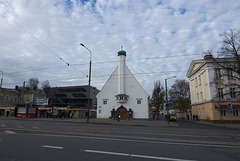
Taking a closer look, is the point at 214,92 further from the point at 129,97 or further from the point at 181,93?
the point at 181,93

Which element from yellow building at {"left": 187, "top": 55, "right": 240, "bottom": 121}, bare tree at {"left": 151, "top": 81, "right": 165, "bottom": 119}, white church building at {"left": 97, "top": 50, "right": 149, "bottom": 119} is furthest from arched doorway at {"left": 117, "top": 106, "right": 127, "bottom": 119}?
yellow building at {"left": 187, "top": 55, "right": 240, "bottom": 121}

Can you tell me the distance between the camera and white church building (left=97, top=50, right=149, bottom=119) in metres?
38.4

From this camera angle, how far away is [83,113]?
47.7 metres

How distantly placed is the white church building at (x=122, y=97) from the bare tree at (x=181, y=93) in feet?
60.0

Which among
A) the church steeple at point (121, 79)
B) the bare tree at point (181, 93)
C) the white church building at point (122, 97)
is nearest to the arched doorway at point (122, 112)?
the white church building at point (122, 97)

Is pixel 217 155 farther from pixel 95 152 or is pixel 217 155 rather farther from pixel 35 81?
pixel 35 81

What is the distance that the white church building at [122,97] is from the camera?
38.4m

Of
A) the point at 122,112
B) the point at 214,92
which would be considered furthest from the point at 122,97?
the point at 214,92

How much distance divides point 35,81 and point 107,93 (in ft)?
121

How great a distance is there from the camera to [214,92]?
3219cm

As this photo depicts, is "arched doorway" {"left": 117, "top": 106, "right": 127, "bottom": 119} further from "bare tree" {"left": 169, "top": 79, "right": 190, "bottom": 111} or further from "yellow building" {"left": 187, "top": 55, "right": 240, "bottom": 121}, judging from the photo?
"bare tree" {"left": 169, "top": 79, "right": 190, "bottom": 111}

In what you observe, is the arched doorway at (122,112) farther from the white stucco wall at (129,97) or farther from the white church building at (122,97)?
the white stucco wall at (129,97)

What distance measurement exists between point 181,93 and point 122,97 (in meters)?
23.5

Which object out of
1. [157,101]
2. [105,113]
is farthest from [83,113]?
[157,101]
